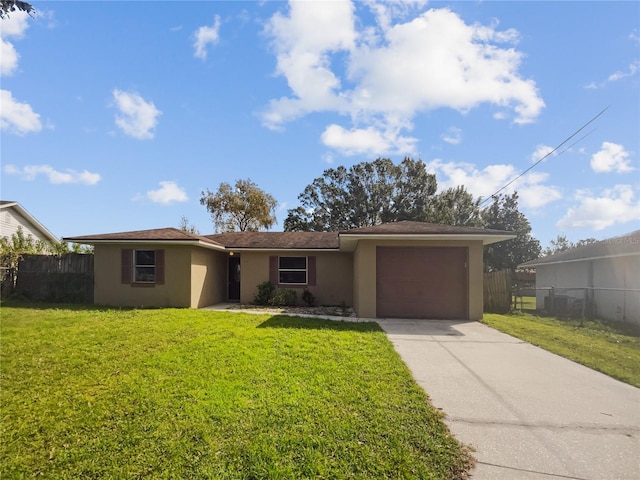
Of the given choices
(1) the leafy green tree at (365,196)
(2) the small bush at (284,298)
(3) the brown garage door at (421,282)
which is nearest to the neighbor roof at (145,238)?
(2) the small bush at (284,298)

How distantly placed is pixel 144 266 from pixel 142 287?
76cm

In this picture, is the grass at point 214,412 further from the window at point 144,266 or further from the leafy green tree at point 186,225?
the leafy green tree at point 186,225

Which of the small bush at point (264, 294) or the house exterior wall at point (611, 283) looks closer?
the house exterior wall at point (611, 283)

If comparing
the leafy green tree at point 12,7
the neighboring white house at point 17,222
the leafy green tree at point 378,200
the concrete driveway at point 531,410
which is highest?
the leafy green tree at point 378,200

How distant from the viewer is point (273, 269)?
14.3 m

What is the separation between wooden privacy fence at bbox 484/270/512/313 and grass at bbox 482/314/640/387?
2743 millimetres

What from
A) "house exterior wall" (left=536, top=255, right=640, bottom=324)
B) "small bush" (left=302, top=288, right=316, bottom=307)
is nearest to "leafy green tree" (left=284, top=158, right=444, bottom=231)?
"house exterior wall" (left=536, top=255, right=640, bottom=324)

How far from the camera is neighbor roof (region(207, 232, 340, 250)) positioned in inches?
560

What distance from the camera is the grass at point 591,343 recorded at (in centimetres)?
577

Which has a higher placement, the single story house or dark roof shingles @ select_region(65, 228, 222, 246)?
dark roof shingles @ select_region(65, 228, 222, 246)

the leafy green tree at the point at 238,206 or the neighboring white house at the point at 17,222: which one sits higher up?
the leafy green tree at the point at 238,206

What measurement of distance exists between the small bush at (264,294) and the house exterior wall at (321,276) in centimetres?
40

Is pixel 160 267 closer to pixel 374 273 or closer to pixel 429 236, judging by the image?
pixel 374 273

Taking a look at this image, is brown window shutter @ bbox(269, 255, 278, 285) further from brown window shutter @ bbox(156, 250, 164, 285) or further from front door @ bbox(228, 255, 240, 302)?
brown window shutter @ bbox(156, 250, 164, 285)
